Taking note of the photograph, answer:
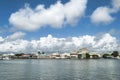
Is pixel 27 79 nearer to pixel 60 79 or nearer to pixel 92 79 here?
pixel 60 79

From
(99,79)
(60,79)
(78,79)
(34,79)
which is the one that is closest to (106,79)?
(99,79)

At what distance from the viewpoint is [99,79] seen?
228 ft

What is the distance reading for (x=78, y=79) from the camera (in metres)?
69.4

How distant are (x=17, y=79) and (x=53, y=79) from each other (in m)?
9.63

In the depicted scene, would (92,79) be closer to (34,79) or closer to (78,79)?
(78,79)

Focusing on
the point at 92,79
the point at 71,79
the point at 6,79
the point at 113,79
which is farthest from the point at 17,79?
the point at 113,79

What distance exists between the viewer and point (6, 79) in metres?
70.6

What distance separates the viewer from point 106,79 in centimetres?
6975

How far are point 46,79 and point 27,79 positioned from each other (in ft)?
16.4

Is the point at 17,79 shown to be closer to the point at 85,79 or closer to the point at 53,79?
the point at 53,79

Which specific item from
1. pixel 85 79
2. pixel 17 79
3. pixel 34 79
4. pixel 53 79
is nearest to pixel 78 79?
pixel 85 79

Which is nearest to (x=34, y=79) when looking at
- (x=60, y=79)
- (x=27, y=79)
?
(x=27, y=79)

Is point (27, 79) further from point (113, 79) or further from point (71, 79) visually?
point (113, 79)

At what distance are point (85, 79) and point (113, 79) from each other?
757 cm
